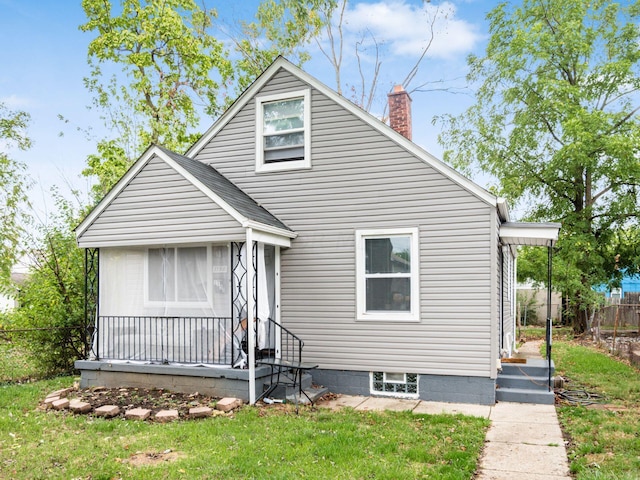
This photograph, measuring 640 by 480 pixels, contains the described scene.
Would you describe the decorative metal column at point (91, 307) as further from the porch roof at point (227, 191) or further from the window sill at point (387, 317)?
the window sill at point (387, 317)

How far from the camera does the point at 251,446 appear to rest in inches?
235

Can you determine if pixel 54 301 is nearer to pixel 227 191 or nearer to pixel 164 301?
pixel 164 301

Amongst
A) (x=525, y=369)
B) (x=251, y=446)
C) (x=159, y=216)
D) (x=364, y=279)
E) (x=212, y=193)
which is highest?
(x=212, y=193)

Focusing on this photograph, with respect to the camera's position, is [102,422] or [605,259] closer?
[102,422]

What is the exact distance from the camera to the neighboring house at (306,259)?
860 cm

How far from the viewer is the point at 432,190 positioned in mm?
8875

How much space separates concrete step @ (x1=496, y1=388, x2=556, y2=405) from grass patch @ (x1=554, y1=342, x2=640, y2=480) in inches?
10.4

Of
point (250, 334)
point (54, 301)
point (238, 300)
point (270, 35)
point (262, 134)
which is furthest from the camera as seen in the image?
point (270, 35)

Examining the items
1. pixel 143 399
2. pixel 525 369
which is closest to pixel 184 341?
pixel 143 399

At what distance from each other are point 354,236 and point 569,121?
12.2m

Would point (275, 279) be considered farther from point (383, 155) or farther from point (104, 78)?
point (104, 78)

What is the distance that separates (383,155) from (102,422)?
6069mm

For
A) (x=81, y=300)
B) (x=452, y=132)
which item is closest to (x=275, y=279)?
(x=81, y=300)

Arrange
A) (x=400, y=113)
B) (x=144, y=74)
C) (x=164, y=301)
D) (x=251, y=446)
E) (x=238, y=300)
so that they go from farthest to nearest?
1. (x=144, y=74)
2. (x=400, y=113)
3. (x=164, y=301)
4. (x=238, y=300)
5. (x=251, y=446)
